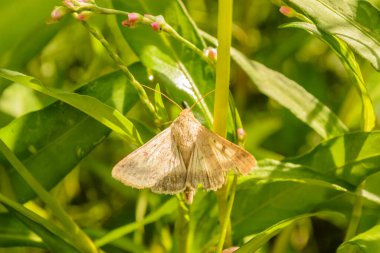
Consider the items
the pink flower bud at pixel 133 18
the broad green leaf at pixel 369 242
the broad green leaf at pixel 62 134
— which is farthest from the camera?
the broad green leaf at pixel 62 134

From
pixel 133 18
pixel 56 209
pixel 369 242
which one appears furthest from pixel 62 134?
pixel 369 242

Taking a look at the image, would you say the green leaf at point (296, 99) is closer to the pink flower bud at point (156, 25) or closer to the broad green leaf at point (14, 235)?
the pink flower bud at point (156, 25)

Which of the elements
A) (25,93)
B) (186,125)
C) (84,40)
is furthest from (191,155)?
(84,40)

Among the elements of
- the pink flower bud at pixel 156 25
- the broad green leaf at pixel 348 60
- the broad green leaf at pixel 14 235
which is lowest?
the broad green leaf at pixel 14 235

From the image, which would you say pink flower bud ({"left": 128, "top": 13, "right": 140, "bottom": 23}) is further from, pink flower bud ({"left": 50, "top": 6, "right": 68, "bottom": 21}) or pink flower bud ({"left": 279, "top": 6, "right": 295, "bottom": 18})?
pink flower bud ({"left": 279, "top": 6, "right": 295, "bottom": 18})

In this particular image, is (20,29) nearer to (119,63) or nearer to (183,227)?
(119,63)

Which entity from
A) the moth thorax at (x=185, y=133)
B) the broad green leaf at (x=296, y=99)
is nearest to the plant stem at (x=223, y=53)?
the moth thorax at (x=185, y=133)
